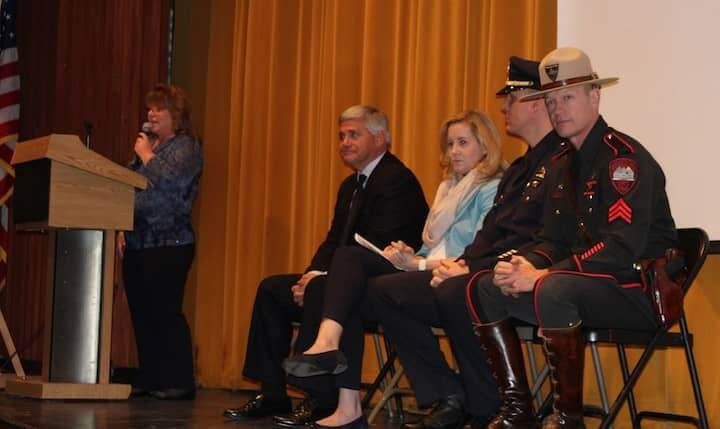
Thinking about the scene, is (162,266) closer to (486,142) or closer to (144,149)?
(144,149)

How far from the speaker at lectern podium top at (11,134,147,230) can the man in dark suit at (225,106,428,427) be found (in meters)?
0.88

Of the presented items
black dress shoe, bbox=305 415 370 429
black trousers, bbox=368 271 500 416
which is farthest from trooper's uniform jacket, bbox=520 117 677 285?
black dress shoe, bbox=305 415 370 429

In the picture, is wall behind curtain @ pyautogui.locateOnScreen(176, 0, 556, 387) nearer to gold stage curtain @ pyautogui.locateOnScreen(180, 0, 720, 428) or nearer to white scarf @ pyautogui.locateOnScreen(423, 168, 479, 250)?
gold stage curtain @ pyautogui.locateOnScreen(180, 0, 720, 428)

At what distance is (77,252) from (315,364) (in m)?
1.88

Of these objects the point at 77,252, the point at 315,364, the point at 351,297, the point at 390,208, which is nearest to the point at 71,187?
the point at 77,252

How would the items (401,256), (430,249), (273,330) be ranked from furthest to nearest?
(273,330) < (430,249) < (401,256)

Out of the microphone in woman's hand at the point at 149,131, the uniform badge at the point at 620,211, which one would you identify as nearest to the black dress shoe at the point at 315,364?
the uniform badge at the point at 620,211

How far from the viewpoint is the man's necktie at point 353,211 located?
14.6ft

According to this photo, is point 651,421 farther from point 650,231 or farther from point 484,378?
point 650,231

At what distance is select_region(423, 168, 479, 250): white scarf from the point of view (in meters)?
3.98

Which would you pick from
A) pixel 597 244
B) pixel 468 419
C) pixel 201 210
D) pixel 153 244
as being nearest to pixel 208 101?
pixel 201 210

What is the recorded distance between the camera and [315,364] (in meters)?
3.50

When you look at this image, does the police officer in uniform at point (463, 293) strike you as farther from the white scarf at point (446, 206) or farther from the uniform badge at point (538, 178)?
the white scarf at point (446, 206)

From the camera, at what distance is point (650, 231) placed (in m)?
3.13
